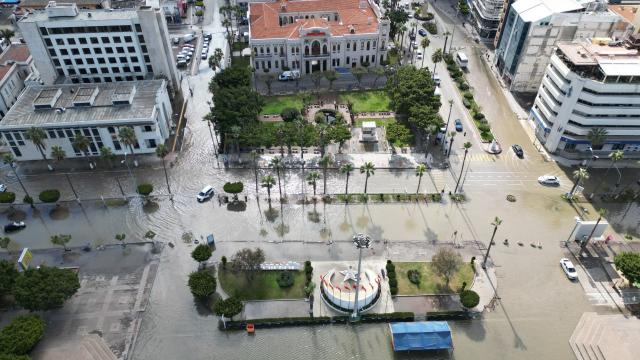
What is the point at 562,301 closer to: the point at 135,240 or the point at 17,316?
the point at 135,240

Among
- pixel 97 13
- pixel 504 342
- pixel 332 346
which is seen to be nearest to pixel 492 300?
pixel 504 342

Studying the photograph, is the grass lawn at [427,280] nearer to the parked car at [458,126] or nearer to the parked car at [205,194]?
the parked car at [205,194]

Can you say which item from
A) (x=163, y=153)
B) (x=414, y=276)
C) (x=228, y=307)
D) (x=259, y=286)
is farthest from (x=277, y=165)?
(x=414, y=276)

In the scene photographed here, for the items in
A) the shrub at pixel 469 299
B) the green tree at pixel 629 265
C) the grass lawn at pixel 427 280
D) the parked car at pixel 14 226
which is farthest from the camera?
the parked car at pixel 14 226

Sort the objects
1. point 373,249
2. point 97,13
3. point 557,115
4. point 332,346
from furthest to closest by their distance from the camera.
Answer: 1. point 97,13
2. point 557,115
3. point 373,249
4. point 332,346

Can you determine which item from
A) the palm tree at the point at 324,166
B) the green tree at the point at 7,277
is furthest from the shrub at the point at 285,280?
the green tree at the point at 7,277

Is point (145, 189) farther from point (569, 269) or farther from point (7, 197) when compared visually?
point (569, 269)

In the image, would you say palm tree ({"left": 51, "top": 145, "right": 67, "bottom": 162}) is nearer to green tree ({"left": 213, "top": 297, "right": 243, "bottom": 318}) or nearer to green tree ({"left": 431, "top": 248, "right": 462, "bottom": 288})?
green tree ({"left": 213, "top": 297, "right": 243, "bottom": 318})
